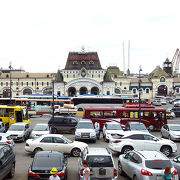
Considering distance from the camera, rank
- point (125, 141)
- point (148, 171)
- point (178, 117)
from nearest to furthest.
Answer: point (148, 171) → point (125, 141) → point (178, 117)

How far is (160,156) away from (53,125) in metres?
14.6

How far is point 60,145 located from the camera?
48.8ft

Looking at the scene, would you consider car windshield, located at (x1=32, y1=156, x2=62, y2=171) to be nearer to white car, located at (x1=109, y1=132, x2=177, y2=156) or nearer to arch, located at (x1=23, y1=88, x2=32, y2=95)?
white car, located at (x1=109, y1=132, x2=177, y2=156)

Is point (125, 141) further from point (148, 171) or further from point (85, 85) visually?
point (85, 85)

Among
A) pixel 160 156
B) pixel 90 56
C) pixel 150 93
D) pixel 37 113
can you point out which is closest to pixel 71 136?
pixel 160 156

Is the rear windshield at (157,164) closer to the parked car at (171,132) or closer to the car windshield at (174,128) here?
the parked car at (171,132)

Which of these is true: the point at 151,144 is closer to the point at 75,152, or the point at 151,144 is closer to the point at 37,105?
the point at 75,152

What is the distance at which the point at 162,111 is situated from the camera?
27.7m

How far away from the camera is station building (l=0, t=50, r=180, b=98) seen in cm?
8250

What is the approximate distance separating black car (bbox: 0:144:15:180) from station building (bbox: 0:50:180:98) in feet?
220

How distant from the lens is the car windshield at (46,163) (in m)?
9.95

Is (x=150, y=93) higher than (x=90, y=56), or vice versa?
(x=90, y=56)

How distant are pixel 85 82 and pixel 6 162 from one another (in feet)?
237

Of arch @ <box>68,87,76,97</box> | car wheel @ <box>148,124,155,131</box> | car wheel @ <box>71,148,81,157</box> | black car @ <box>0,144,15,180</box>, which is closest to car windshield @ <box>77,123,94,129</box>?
car wheel @ <box>71,148,81,157</box>
